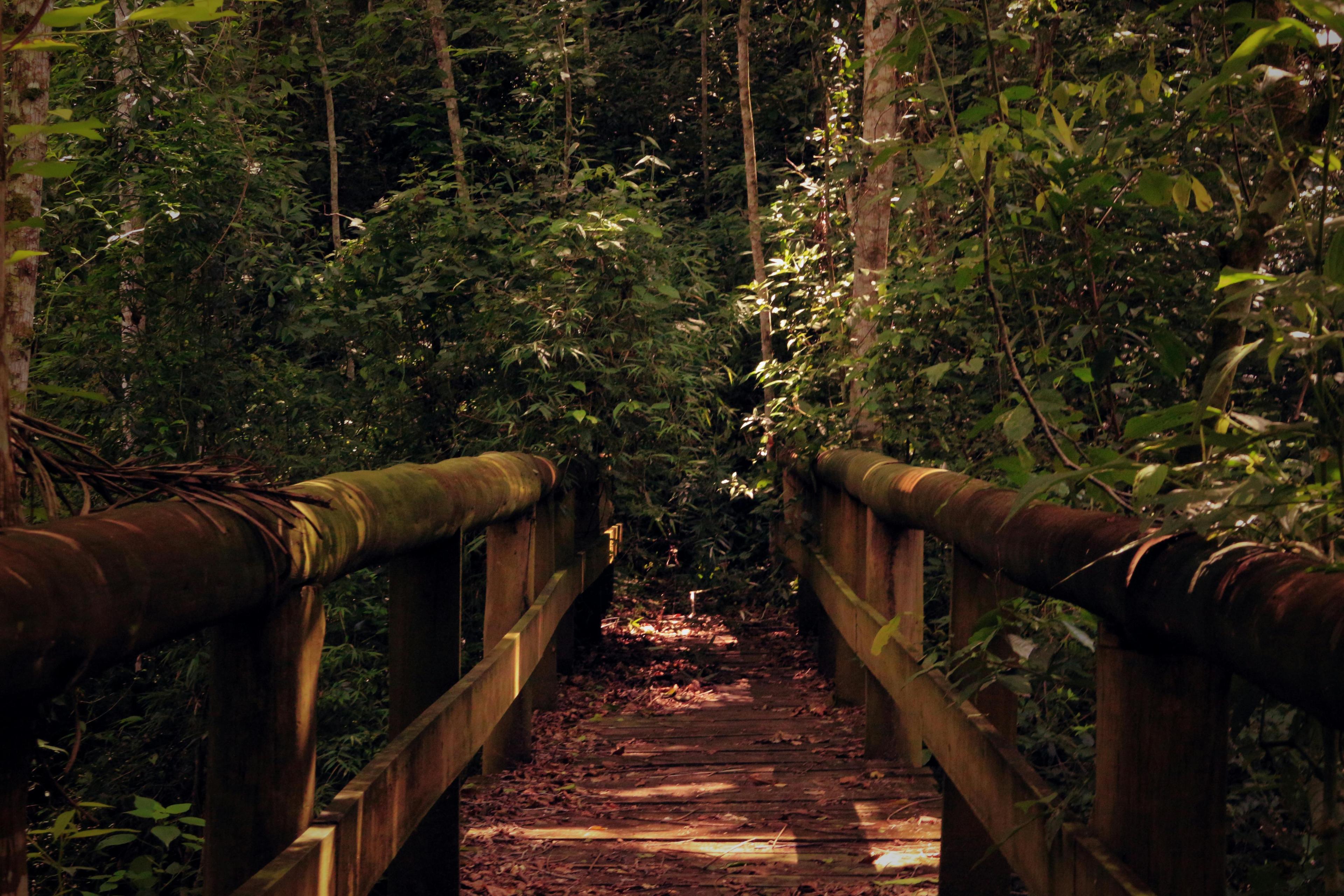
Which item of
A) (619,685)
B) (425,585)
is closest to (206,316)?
(619,685)

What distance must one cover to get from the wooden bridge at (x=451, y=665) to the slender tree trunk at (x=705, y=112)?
34.7 ft

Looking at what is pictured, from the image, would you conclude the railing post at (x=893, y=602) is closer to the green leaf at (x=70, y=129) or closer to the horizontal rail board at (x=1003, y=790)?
the horizontal rail board at (x=1003, y=790)

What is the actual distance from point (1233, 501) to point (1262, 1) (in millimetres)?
929

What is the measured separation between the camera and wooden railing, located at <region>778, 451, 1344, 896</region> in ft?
3.58

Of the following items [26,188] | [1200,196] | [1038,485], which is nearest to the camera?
[1038,485]

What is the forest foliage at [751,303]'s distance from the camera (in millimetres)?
1567

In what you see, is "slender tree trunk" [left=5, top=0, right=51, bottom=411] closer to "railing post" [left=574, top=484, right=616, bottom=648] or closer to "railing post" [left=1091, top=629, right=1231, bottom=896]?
"railing post" [left=574, top=484, right=616, bottom=648]

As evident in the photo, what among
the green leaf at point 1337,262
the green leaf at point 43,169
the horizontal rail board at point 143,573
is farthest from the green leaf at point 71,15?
the green leaf at point 1337,262

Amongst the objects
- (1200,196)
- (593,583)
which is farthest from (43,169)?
(593,583)

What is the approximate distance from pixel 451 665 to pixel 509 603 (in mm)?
1307

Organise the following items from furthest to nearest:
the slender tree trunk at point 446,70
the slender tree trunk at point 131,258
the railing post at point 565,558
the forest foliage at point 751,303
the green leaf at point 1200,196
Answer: the slender tree trunk at point 446,70 < the slender tree trunk at point 131,258 < the railing post at point 565,558 < the green leaf at point 1200,196 < the forest foliage at point 751,303

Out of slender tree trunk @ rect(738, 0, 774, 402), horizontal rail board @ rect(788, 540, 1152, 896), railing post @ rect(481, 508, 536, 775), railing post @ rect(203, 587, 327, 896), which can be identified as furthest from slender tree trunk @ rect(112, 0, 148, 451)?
railing post @ rect(203, 587, 327, 896)

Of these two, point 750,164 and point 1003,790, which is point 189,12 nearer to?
point 1003,790

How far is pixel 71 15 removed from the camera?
0.93 meters
